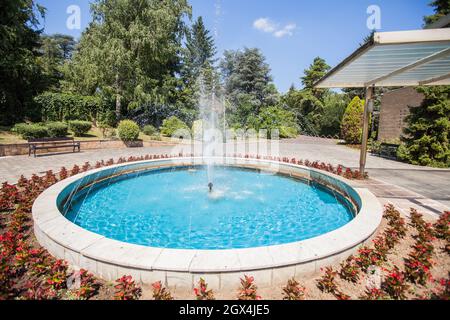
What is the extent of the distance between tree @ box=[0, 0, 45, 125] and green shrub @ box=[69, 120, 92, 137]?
5109 millimetres

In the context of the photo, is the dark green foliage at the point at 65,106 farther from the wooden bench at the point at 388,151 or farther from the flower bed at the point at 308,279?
the wooden bench at the point at 388,151

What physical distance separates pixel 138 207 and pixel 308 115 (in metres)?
36.7

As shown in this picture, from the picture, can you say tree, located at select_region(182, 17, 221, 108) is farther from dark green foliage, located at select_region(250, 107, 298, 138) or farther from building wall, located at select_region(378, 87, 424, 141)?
building wall, located at select_region(378, 87, 424, 141)

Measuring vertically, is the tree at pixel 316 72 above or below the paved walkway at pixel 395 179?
above

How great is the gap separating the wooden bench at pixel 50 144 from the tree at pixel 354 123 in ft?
77.8

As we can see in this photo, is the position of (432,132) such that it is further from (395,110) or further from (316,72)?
(316,72)

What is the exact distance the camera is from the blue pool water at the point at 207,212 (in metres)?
5.50

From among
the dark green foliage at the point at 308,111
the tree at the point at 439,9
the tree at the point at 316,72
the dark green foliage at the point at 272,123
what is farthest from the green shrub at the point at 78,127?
the tree at the point at 316,72

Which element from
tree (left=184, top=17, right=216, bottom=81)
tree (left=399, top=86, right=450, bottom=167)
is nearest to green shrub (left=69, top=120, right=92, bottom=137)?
tree (left=184, top=17, right=216, bottom=81)

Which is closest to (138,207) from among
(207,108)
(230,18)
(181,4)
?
(230,18)

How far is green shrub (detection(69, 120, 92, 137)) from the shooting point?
18141 millimetres

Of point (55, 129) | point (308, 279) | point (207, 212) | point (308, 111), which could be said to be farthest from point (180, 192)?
point (308, 111)

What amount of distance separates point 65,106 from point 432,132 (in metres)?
28.0

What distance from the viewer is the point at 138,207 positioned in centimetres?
717
